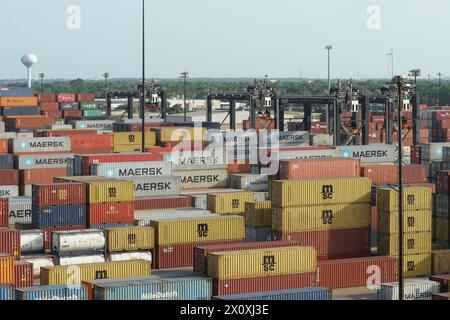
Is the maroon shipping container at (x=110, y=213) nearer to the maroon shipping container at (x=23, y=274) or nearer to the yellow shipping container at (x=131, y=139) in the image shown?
the maroon shipping container at (x=23, y=274)

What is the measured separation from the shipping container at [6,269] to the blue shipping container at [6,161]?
3224 centimetres

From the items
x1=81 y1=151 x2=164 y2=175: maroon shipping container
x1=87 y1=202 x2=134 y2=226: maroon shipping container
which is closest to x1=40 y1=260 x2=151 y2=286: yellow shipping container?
x1=87 y1=202 x2=134 y2=226: maroon shipping container

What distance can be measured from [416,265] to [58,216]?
15124 mm

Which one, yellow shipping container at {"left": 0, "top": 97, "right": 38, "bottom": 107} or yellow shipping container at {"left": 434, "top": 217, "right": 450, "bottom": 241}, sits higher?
yellow shipping container at {"left": 0, "top": 97, "right": 38, "bottom": 107}

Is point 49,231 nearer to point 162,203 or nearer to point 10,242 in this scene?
point 10,242

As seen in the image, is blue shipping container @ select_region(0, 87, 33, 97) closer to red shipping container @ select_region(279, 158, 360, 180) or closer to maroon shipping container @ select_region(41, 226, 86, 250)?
red shipping container @ select_region(279, 158, 360, 180)

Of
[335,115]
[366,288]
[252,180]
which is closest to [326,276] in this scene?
[366,288]

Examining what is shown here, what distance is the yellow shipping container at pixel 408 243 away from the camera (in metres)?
42.0

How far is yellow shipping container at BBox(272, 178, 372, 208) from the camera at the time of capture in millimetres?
42062

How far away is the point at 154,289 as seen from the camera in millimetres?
31719

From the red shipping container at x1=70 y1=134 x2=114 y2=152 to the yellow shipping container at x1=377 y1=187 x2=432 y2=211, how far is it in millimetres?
33200

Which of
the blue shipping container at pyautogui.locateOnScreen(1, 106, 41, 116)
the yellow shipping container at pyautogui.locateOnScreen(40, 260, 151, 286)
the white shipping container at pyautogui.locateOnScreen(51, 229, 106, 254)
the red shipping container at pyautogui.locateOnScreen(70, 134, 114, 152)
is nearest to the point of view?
the yellow shipping container at pyautogui.locateOnScreen(40, 260, 151, 286)

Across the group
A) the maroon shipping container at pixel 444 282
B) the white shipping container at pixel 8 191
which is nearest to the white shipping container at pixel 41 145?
the white shipping container at pixel 8 191

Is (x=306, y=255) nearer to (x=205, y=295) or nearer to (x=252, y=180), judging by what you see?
(x=205, y=295)
